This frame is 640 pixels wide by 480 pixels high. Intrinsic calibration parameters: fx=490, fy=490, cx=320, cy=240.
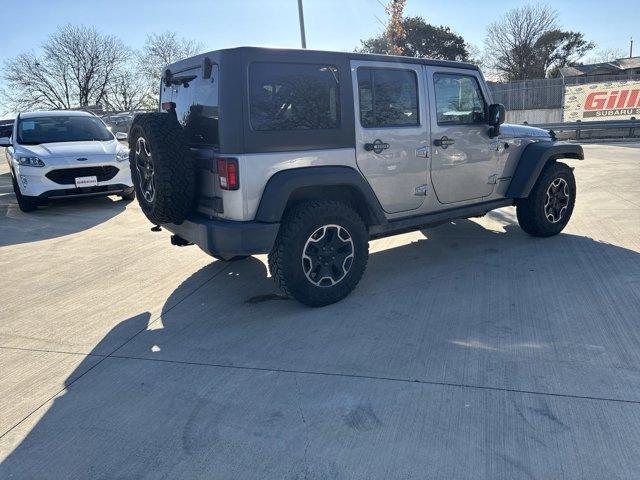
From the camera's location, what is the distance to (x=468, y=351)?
3.12m

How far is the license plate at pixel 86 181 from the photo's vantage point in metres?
7.85

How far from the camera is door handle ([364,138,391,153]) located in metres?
4.00

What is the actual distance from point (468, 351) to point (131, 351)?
7.39 ft

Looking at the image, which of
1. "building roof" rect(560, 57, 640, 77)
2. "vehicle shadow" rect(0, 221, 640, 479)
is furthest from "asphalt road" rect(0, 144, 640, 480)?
"building roof" rect(560, 57, 640, 77)

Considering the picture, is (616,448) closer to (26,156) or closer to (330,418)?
(330,418)

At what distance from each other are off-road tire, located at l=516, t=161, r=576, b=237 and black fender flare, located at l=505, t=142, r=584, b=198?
0.14 meters

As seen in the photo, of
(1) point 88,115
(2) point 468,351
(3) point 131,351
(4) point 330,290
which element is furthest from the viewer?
(1) point 88,115

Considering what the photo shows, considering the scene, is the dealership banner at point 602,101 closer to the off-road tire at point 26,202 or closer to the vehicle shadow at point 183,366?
the vehicle shadow at point 183,366

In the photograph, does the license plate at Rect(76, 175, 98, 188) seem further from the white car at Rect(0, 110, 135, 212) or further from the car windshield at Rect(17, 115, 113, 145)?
the car windshield at Rect(17, 115, 113, 145)

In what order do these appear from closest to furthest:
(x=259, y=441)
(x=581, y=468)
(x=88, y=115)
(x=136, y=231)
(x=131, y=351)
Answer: (x=581, y=468), (x=259, y=441), (x=131, y=351), (x=136, y=231), (x=88, y=115)

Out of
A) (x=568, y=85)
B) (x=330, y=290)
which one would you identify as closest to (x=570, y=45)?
(x=568, y=85)

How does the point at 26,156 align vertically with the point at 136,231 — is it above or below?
above

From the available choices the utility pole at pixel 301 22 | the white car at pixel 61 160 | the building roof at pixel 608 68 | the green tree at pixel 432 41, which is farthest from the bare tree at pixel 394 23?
the building roof at pixel 608 68

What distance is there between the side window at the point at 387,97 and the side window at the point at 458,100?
0.32 metres
